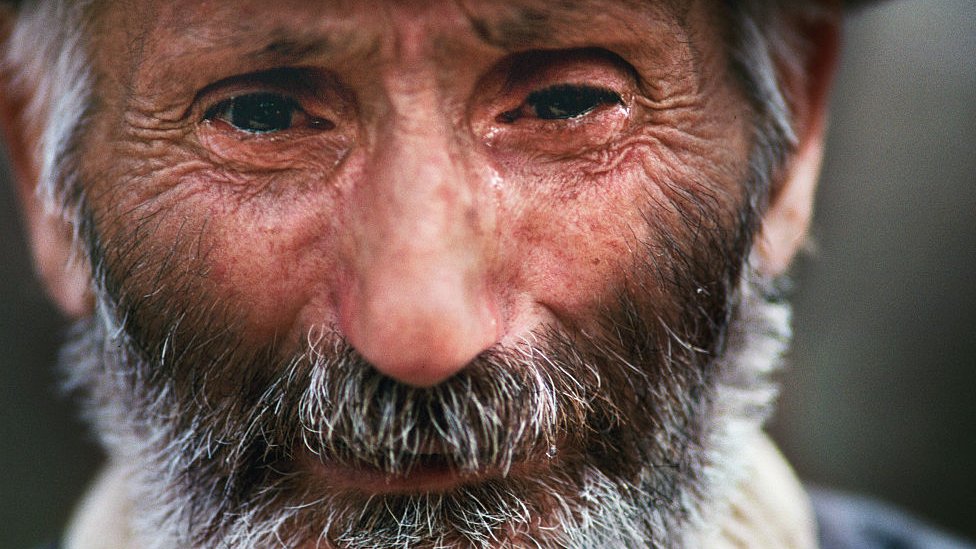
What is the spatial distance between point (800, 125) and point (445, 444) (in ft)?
3.95

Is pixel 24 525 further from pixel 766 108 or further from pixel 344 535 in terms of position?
pixel 766 108

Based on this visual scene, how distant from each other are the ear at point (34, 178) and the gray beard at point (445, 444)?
136 mm

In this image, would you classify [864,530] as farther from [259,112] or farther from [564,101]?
[259,112]

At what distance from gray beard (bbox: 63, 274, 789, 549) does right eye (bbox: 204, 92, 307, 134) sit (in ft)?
1.23

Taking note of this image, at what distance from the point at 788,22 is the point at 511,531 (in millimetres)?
1302

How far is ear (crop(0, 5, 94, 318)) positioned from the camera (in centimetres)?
189

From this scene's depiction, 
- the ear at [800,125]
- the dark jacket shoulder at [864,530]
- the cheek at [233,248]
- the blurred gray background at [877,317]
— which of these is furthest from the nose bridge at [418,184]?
the blurred gray background at [877,317]

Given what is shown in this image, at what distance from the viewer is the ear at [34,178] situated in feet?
6.19

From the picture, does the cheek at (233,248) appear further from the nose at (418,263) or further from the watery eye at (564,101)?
the watery eye at (564,101)

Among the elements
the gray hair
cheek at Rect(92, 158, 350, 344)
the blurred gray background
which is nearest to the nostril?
cheek at Rect(92, 158, 350, 344)

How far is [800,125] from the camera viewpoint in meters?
1.99

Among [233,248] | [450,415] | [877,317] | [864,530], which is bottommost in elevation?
[877,317]

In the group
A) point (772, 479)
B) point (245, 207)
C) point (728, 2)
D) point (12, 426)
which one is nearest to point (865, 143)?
point (772, 479)

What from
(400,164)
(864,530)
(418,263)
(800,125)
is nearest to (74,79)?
(400,164)
